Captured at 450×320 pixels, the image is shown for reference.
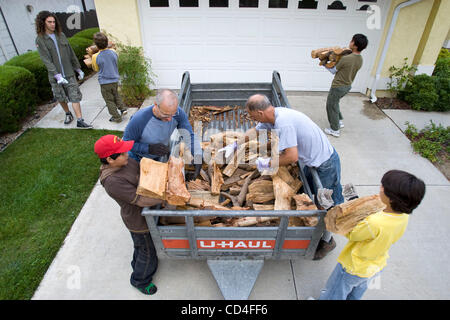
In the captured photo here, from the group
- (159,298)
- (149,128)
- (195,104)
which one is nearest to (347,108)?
(195,104)

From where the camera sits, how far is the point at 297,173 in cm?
325

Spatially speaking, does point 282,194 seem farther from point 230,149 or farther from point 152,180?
point 152,180

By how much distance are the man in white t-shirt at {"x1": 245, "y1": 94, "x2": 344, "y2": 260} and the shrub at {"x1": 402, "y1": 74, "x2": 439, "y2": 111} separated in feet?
16.2

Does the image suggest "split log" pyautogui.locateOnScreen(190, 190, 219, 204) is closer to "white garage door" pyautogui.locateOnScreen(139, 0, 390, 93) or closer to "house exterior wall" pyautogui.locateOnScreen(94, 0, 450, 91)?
"white garage door" pyautogui.locateOnScreen(139, 0, 390, 93)

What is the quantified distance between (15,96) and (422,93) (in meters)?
9.20

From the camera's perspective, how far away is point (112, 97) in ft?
19.5

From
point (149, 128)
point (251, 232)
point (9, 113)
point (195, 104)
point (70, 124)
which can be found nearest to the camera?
point (251, 232)

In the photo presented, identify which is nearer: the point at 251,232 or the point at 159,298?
the point at 251,232

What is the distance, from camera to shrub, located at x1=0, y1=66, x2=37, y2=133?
5.46 meters

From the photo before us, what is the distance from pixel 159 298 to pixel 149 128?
6.09 feet

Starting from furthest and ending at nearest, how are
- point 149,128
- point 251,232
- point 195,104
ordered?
point 195,104
point 149,128
point 251,232

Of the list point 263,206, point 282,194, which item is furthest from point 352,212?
point 263,206

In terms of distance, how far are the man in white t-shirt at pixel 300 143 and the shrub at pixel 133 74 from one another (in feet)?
15.0
